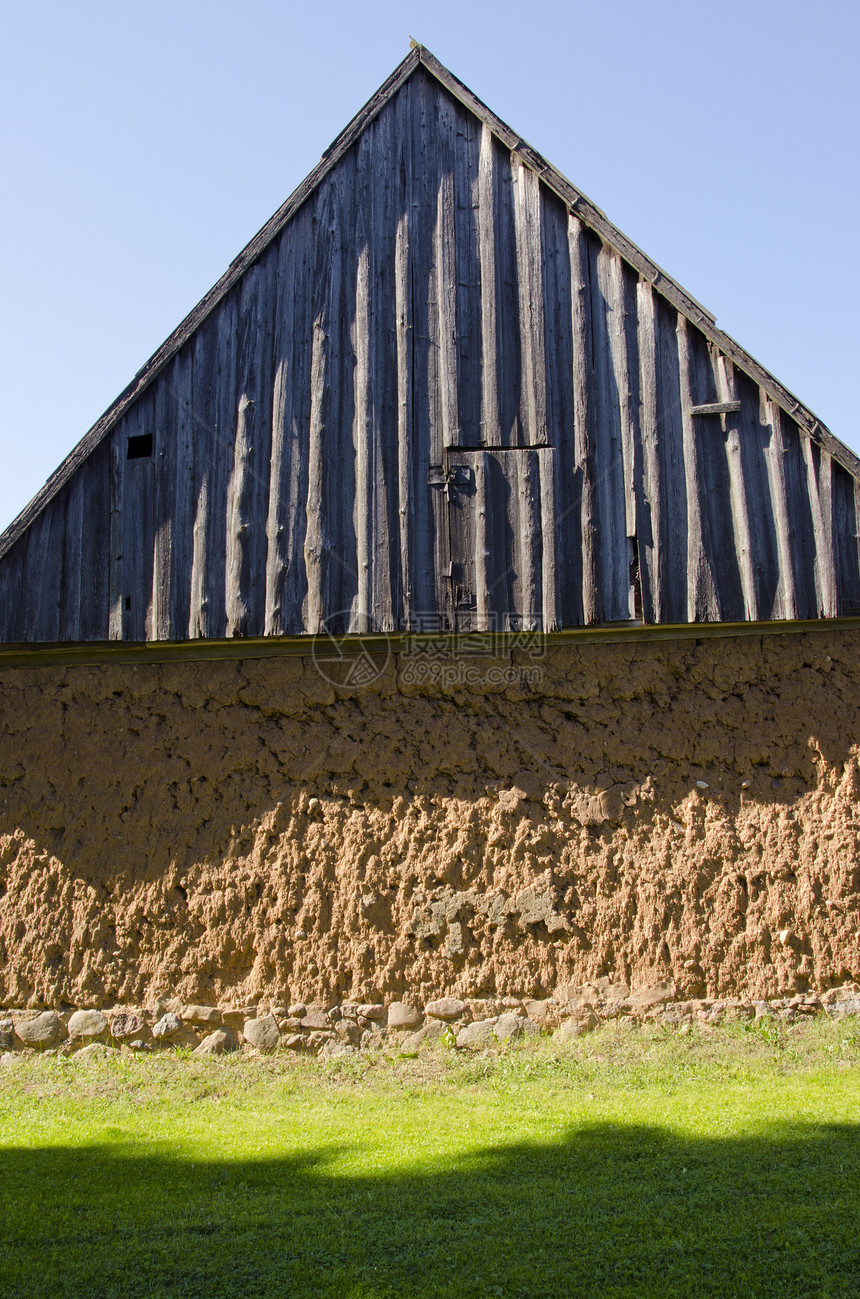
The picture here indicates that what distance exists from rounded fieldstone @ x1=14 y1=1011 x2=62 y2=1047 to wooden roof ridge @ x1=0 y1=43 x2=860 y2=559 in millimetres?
3627

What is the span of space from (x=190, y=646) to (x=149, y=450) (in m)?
1.70

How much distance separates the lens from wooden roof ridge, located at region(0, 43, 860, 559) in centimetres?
688

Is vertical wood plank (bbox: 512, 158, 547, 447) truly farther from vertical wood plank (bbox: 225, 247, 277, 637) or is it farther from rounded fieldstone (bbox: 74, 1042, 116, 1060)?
rounded fieldstone (bbox: 74, 1042, 116, 1060)

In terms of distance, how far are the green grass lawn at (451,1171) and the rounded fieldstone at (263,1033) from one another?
0.48 feet

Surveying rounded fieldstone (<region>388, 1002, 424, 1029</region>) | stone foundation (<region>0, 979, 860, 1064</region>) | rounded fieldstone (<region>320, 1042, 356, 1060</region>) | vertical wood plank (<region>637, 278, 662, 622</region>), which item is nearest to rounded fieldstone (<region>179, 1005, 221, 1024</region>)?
stone foundation (<region>0, 979, 860, 1064</region>)

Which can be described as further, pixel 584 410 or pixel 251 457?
pixel 251 457

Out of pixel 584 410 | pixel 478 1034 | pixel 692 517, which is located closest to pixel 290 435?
pixel 584 410

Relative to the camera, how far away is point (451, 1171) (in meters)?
4.63

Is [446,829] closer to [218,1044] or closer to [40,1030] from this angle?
[218,1044]

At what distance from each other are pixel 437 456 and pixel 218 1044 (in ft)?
15.3

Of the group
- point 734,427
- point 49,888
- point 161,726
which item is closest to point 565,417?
point 734,427

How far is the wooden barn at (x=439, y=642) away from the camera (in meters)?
6.61

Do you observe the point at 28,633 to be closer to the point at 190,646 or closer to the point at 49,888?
the point at 190,646

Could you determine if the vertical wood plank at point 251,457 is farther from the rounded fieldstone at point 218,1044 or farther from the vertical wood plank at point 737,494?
the vertical wood plank at point 737,494
